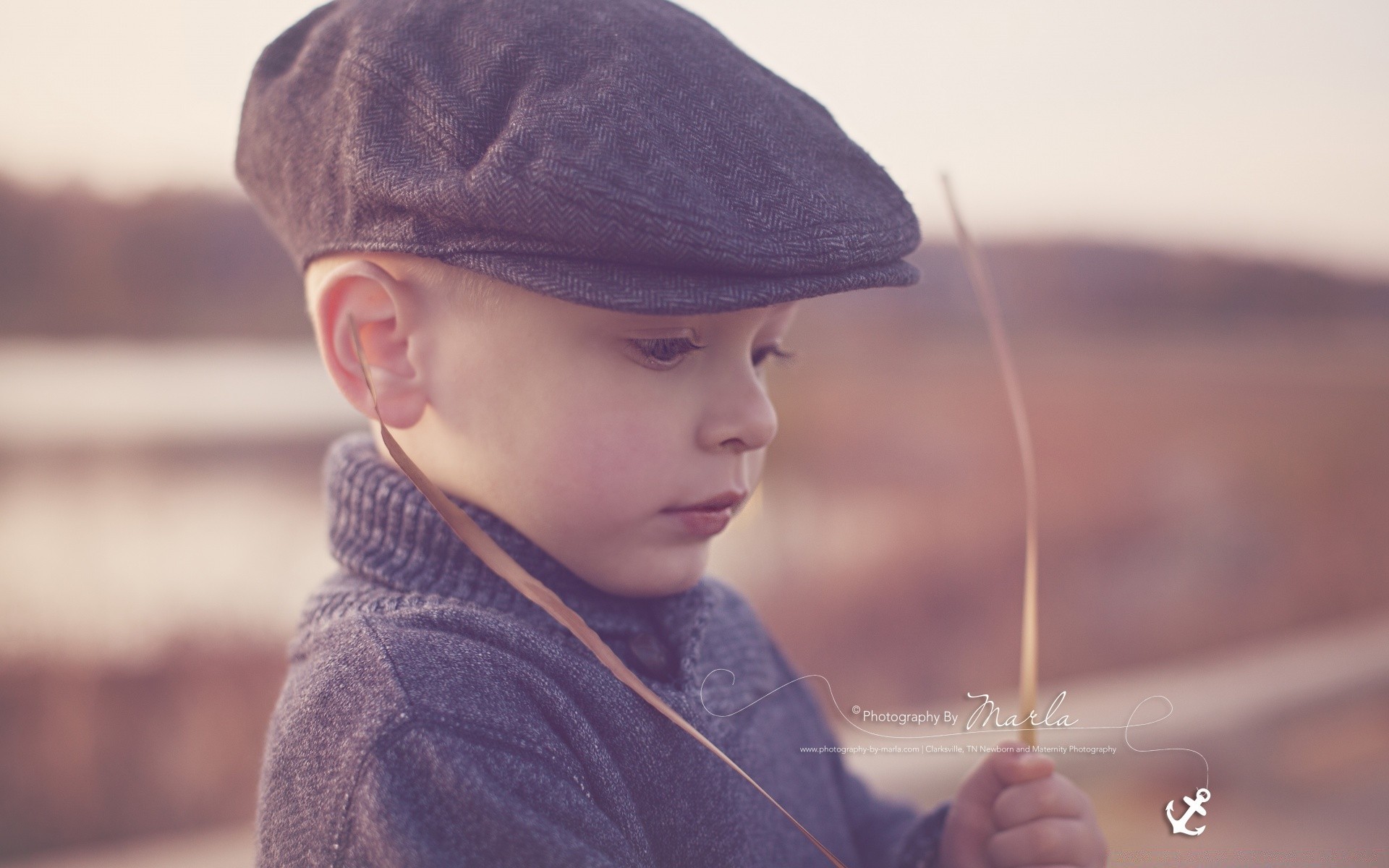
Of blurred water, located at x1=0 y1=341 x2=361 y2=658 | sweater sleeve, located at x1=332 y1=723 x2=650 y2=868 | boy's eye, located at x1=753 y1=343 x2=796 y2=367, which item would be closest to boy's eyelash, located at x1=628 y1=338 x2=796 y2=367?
boy's eye, located at x1=753 y1=343 x2=796 y2=367

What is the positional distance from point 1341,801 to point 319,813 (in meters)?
2.82

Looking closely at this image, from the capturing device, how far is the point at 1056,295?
24.6 ft

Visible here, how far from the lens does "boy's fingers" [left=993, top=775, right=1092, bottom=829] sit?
3.10 ft

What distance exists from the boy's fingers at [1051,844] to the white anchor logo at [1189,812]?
22 cm

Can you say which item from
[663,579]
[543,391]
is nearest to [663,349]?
[543,391]

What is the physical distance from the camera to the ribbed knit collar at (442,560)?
863mm

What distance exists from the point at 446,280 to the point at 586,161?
0.18 metres

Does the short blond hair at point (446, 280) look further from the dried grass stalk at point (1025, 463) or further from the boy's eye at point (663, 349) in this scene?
the dried grass stalk at point (1025, 463)

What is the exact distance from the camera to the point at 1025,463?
105 centimetres

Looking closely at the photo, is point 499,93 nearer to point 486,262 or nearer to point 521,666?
point 486,262

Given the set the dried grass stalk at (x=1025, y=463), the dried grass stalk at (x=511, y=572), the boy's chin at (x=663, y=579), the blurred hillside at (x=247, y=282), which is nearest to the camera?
the dried grass stalk at (x=511, y=572)

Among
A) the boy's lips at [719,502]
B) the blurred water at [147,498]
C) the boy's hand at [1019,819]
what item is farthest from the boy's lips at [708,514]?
the blurred water at [147,498]

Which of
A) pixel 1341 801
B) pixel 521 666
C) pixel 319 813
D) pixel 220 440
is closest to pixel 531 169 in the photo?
pixel 521 666

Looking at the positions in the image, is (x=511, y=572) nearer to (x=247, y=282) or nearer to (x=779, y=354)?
(x=779, y=354)
